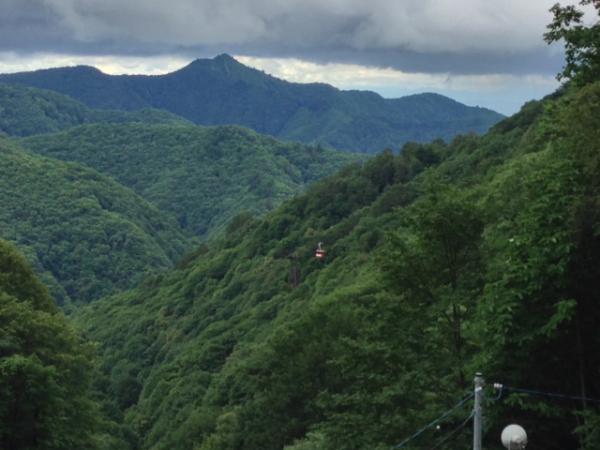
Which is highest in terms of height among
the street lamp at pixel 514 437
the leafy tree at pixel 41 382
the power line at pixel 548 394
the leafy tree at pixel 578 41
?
the leafy tree at pixel 578 41

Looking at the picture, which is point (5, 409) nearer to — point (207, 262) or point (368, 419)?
point (368, 419)

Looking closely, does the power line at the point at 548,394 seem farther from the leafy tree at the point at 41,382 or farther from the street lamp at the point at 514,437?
the leafy tree at the point at 41,382

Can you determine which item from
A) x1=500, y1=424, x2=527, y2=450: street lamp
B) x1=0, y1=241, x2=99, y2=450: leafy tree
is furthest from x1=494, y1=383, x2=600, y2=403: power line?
x1=0, y1=241, x2=99, y2=450: leafy tree

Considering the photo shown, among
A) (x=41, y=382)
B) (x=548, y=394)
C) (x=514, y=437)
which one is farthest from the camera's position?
(x=41, y=382)

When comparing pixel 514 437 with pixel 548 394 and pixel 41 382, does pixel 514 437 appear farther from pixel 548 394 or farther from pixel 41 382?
pixel 41 382

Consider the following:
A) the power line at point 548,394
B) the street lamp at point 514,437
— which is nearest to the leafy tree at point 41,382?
the power line at point 548,394

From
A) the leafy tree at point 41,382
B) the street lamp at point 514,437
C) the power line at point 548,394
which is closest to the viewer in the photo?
the street lamp at point 514,437

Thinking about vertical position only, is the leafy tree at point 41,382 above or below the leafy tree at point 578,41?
below

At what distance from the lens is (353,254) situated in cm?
8400

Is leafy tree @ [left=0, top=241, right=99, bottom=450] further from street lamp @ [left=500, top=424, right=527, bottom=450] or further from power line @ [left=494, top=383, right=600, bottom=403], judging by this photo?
street lamp @ [left=500, top=424, right=527, bottom=450]

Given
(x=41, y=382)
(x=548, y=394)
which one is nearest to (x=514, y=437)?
(x=548, y=394)

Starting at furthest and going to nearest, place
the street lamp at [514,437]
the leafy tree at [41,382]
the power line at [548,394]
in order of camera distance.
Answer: the leafy tree at [41,382] < the power line at [548,394] < the street lamp at [514,437]

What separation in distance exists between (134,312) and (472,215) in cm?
11192

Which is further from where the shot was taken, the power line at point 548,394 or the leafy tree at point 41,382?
the leafy tree at point 41,382
